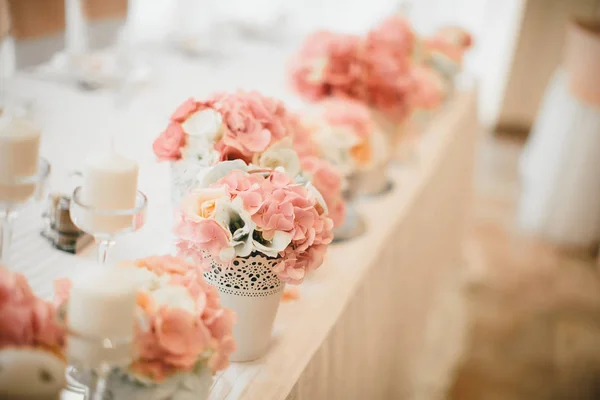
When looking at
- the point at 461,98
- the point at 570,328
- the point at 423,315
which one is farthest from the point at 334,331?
the point at 570,328

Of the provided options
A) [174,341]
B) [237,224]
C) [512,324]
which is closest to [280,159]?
[237,224]

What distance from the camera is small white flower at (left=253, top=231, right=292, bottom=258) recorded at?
84 centimetres

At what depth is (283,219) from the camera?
838 millimetres

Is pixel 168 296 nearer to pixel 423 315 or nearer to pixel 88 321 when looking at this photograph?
pixel 88 321

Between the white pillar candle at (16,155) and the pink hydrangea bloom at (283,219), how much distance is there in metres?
0.20

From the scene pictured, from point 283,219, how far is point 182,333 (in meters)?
0.21

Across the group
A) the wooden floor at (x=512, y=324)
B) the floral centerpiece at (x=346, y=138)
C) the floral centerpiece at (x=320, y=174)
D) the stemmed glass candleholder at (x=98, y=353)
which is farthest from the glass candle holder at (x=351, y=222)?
the wooden floor at (x=512, y=324)

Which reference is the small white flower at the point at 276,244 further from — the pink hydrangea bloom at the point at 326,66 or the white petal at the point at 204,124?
the pink hydrangea bloom at the point at 326,66

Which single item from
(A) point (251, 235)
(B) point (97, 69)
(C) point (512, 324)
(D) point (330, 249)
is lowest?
(C) point (512, 324)

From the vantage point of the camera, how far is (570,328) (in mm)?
2904

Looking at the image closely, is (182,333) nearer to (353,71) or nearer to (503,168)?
Result: (353,71)

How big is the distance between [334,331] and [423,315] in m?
1.28

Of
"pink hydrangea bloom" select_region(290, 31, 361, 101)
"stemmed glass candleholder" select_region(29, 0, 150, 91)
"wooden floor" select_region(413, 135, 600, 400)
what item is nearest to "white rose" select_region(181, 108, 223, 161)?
"pink hydrangea bloom" select_region(290, 31, 361, 101)

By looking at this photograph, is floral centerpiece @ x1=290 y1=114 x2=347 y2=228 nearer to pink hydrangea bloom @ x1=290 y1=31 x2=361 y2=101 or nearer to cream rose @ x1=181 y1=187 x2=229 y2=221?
cream rose @ x1=181 y1=187 x2=229 y2=221
